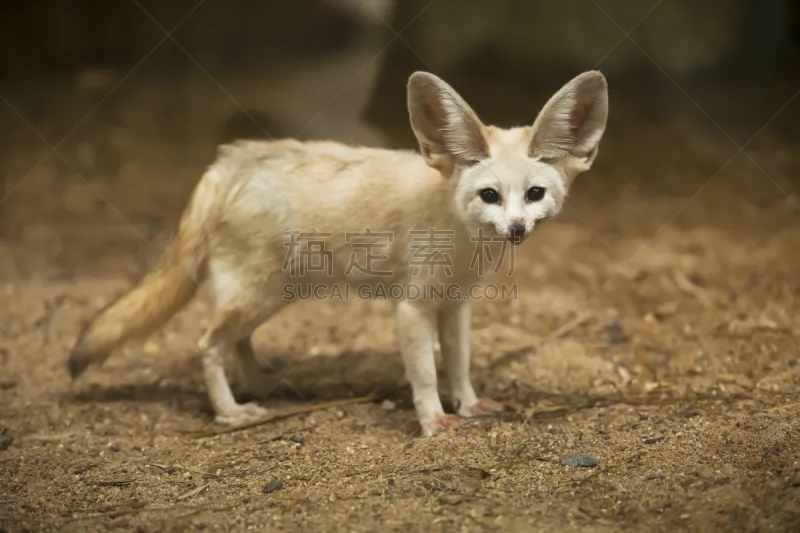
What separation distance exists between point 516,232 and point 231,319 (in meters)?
1.33

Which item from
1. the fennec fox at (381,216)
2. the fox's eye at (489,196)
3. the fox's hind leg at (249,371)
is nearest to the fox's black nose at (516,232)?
the fennec fox at (381,216)

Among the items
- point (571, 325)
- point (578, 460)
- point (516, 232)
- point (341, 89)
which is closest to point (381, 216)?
point (516, 232)

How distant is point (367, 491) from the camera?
94.8 inches

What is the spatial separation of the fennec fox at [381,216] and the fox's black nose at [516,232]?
14 millimetres

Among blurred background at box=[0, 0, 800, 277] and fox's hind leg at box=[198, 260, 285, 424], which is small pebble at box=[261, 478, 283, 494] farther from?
blurred background at box=[0, 0, 800, 277]

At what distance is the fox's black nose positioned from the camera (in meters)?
2.51

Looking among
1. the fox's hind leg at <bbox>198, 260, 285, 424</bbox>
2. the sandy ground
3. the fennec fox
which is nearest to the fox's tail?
the fennec fox

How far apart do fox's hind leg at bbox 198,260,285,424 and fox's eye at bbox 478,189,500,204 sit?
3.22ft

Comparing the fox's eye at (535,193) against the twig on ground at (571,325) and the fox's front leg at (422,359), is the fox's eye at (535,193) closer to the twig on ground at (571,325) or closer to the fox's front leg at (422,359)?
the fox's front leg at (422,359)

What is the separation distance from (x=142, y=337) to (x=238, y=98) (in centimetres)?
249

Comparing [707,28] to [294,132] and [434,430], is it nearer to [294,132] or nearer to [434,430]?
[294,132]

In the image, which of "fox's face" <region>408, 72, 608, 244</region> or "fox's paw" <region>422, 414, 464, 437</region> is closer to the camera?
"fox's face" <region>408, 72, 608, 244</region>

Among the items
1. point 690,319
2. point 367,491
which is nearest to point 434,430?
point 367,491

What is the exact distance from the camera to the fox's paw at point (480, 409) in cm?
321
